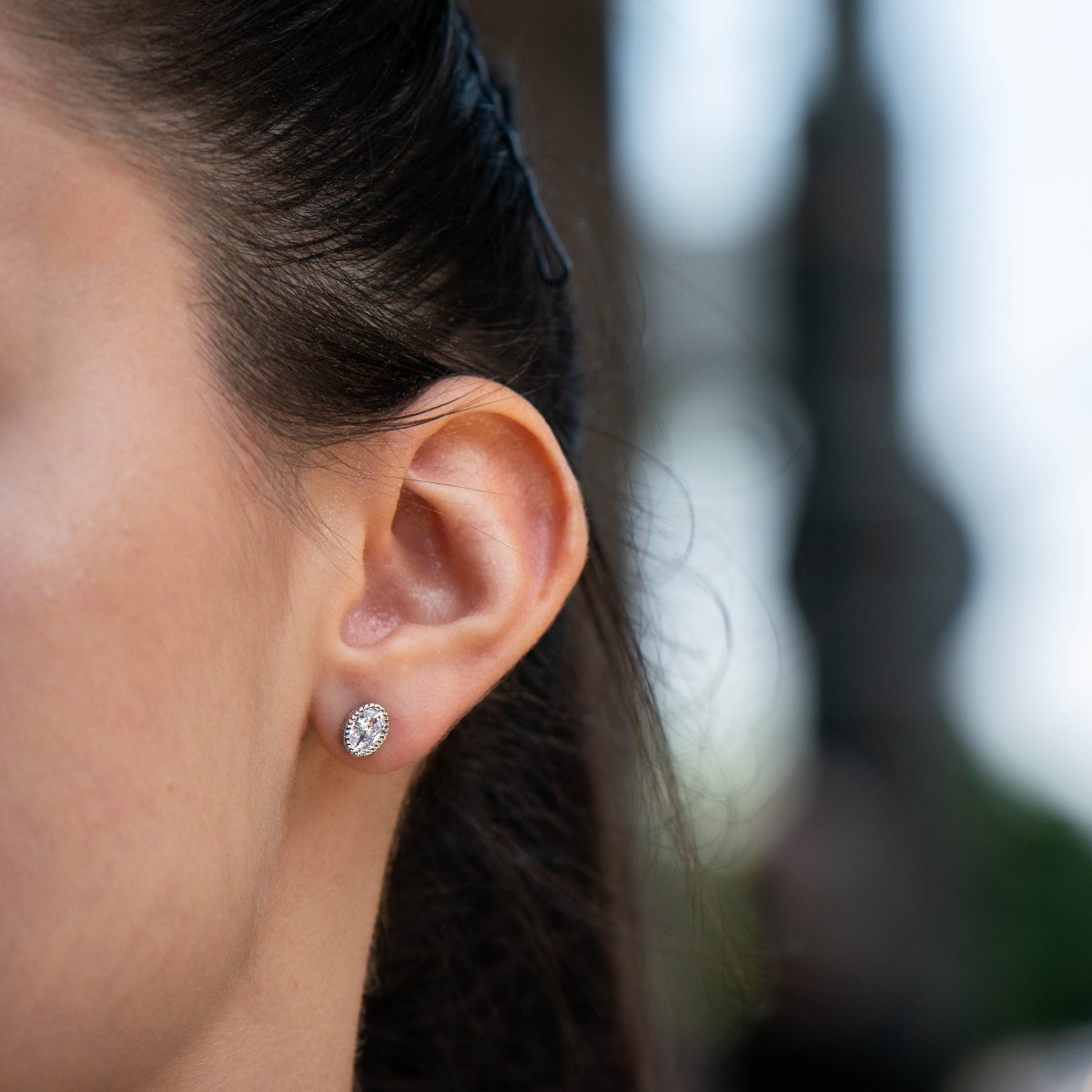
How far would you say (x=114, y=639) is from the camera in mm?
826

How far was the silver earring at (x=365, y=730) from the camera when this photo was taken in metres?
0.95

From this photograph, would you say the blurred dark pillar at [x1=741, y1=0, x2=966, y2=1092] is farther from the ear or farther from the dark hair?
the ear

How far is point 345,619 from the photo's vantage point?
98cm

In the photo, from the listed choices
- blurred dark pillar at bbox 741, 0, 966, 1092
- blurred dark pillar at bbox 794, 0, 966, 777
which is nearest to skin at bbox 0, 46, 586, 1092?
blurred dark pillar at bbox 741, 0, 966, 1092

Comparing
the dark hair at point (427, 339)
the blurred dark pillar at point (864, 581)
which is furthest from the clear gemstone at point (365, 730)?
the blurred dark pillar at point (864, 581)

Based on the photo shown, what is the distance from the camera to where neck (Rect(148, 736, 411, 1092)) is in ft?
3.17

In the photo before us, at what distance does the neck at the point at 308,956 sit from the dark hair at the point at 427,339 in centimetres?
18

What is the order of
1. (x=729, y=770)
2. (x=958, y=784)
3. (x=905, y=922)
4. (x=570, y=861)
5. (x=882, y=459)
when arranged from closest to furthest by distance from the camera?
(x=570, y=861)
(x=729, y=770)
(x=905, y=922)
(x=958, y=784)
(x=882, y=459)

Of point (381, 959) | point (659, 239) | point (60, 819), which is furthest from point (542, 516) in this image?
point (659, 239)

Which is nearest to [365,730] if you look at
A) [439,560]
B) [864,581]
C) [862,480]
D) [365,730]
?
[365,730]

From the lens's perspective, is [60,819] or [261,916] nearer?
[60,819]

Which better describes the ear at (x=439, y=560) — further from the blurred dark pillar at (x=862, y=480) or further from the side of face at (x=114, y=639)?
the blurred dark pillar at (x=862, y=480)

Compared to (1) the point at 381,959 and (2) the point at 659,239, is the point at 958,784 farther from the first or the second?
(1) the point at 381,959

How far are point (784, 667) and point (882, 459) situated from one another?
535 centimetres
